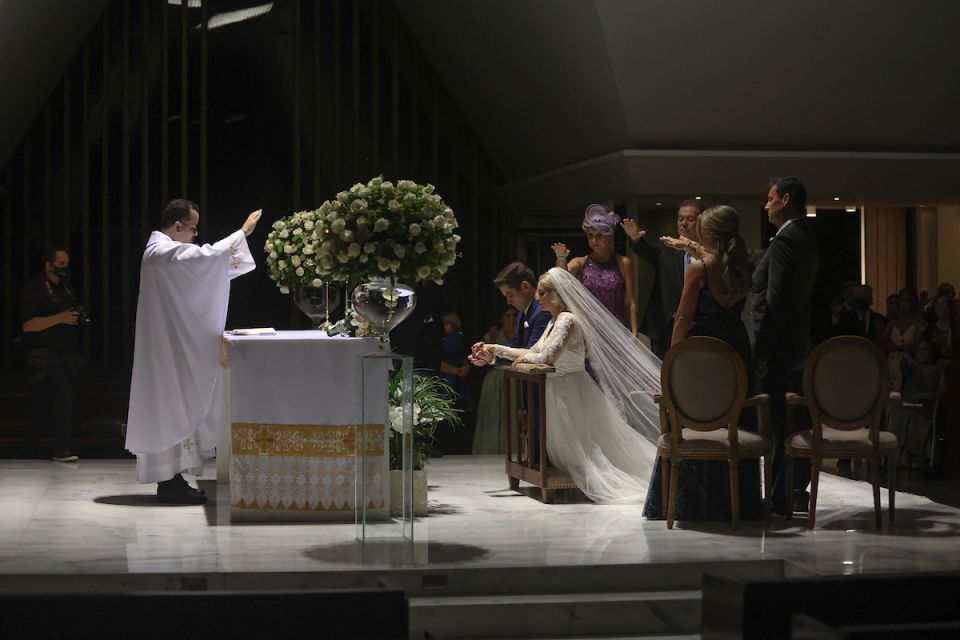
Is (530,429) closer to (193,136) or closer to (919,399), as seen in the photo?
(919,399)

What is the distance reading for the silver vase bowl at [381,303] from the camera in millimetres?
6117

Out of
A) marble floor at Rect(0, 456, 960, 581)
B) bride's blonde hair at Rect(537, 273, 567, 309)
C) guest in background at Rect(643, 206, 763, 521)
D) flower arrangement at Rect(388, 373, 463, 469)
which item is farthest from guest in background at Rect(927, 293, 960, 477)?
flower arrangement at Rect(388, 373, 463, 469)

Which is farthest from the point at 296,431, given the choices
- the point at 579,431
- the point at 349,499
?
the point at 579,431

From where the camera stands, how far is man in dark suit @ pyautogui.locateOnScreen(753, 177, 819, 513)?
666cm

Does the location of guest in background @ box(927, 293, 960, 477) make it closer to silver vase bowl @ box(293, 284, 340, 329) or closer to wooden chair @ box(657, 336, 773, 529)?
wooden chair @ box(657, 336, 773, 529)

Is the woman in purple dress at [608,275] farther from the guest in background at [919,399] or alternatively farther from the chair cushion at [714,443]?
the guest in background at [919,399]

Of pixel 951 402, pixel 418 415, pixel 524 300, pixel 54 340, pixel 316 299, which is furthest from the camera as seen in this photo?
pixel 54 340

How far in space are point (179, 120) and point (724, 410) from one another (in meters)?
8.87

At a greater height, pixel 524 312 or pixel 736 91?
pixel 736 91

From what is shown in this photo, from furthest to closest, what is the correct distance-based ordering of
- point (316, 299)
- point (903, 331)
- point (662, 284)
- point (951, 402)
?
point (903, 331), point (951, 402), point (662, 284), point (316, 299)

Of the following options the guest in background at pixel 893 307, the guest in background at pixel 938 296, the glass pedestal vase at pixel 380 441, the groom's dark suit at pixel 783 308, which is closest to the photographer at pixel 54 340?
the glass pedestal vase at pixel 380 441

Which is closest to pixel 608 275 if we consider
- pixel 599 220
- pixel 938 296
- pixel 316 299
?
pixel 599 220

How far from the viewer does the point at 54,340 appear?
909 centimetres

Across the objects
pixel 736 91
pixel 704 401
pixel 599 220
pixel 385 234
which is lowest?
pixel 704 401
